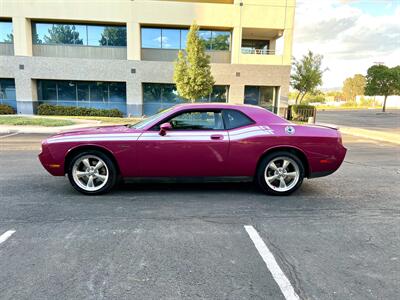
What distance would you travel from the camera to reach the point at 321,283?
2.76 m

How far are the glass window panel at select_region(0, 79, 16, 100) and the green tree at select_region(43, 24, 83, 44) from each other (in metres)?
4.39

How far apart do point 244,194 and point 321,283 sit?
260cm

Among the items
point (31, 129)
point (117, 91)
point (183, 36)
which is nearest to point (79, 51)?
point (117, 91)

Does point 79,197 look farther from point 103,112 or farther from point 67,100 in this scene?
point 67,100

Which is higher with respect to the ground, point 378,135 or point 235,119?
point 235,119

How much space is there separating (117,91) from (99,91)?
141 centimetres

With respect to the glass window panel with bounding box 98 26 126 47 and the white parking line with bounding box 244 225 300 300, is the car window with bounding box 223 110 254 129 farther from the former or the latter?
the glass window panel with bounding box 98 26 126 47

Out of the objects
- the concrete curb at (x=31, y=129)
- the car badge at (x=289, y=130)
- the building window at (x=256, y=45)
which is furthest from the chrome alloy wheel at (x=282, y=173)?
the building window at (x=256, y=45)

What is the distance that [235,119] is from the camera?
17.1 feet

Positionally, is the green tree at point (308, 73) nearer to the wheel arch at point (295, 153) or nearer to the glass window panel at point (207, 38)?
the glass window panel at point (207, 38)

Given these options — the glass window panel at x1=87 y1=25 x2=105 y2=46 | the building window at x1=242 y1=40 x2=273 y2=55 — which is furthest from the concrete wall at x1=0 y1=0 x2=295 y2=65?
the building window at x1=242 y1=40 x2=273 y2=55

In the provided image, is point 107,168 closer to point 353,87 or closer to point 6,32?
point 6,32

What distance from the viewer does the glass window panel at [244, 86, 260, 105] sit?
24359 millimetres

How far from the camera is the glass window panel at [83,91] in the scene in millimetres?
23828
